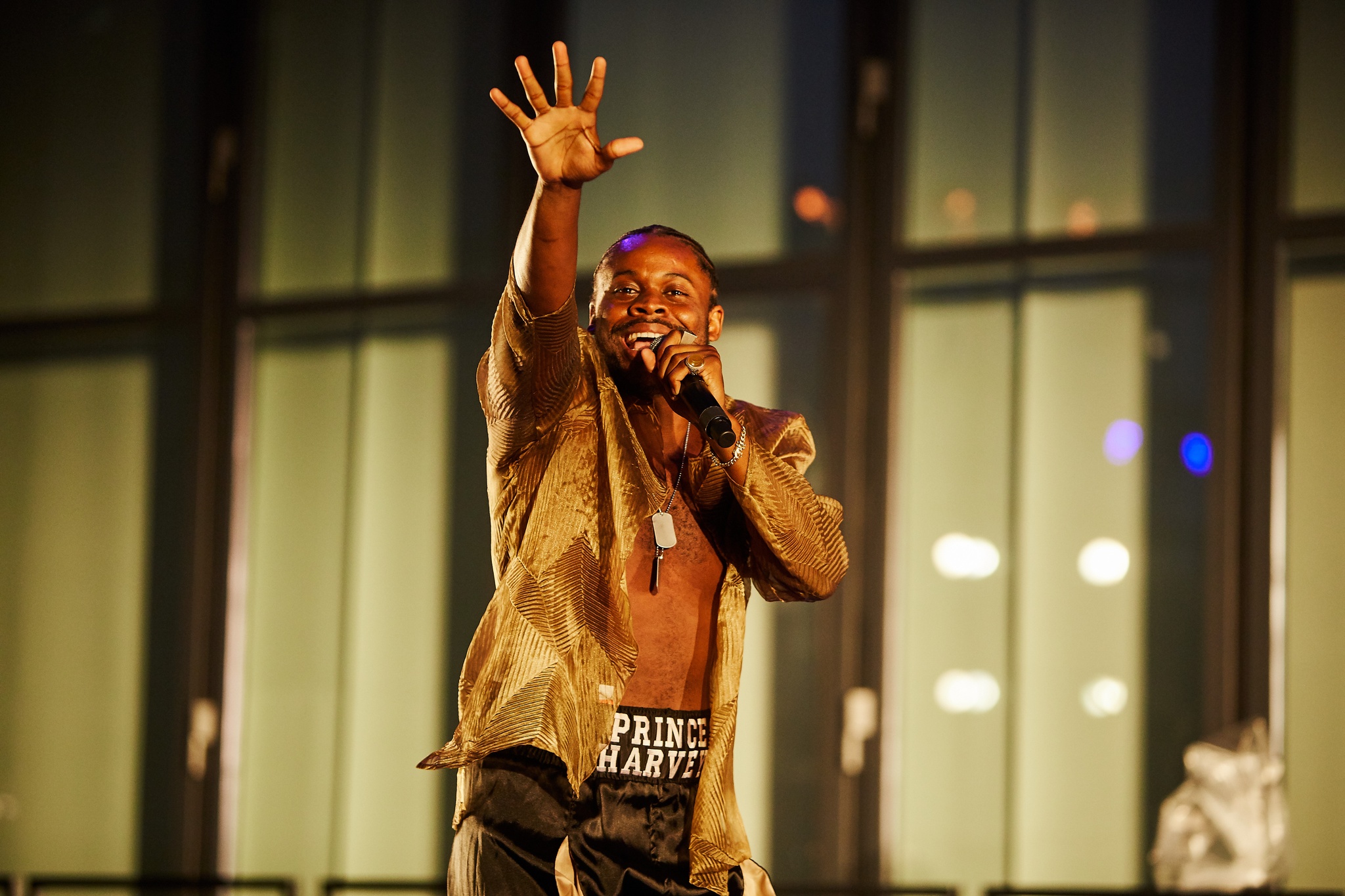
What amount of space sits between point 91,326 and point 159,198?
0.60 metres

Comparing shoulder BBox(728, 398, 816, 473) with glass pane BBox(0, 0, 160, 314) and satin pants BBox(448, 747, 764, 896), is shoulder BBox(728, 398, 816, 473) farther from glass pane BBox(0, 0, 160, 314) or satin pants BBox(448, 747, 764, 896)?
glass pane BBox(0, 0, 160, 314)

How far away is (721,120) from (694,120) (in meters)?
0.10

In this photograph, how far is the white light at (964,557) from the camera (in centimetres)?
468

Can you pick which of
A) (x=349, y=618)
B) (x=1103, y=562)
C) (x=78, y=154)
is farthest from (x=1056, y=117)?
(x=78, y=154)

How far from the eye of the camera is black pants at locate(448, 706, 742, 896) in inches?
65.4

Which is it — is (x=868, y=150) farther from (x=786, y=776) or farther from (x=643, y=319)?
(x=643, y=319)

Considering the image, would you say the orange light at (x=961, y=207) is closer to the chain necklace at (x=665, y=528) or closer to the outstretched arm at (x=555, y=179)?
the chain necklace at (x=665, y=528)

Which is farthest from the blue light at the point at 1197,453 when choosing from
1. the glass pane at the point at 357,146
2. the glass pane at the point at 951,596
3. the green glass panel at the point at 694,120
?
the glass pane at the point at 357,146

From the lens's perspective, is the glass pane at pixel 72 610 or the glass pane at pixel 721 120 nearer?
the glass pane at pixel 721 120

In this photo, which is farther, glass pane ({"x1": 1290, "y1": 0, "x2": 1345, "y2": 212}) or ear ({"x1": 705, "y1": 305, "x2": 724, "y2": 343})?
glass pane ({"x1": 1290, "y1": 0, "x2": 1345, "y2": 212})

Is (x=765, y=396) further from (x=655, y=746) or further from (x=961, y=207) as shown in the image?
(x=655, y=746)

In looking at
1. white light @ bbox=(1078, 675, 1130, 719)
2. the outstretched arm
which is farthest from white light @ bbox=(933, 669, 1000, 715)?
the outstretched arm

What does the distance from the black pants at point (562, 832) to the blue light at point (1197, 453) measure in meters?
3.04

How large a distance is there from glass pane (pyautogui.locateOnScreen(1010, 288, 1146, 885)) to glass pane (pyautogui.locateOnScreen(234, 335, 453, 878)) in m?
2.11
